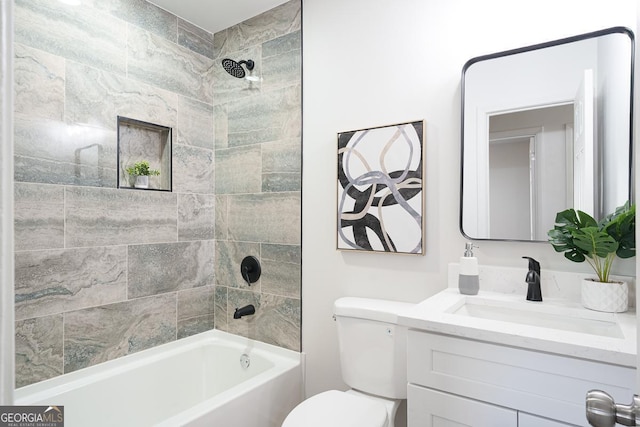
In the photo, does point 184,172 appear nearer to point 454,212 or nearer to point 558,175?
point 454,212

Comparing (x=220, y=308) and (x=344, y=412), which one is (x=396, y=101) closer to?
(x=344, y=412)

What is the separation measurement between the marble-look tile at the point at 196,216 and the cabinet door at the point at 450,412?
5.37 feet

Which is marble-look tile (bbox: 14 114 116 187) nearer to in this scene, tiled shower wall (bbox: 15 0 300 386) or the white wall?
tiled shower wall (bbox: 15 0 300 386)

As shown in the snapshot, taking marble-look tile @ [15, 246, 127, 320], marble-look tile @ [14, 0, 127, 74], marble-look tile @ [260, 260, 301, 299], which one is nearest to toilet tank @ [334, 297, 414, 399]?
marble-look tile @ [260, 260, 301, 299]

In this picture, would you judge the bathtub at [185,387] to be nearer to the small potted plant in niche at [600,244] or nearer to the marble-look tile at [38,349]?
the marble-look tile at [38,349]

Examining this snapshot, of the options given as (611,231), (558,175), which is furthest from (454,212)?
(611,231)

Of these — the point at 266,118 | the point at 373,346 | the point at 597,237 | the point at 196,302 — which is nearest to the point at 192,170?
the point at 266,118

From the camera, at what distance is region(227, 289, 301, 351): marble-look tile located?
6.97ft

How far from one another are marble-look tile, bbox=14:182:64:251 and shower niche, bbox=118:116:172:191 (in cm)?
32

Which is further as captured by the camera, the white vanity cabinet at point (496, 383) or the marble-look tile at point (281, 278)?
the marble-look tile at point (281, 278)

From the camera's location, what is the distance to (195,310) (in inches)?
92.7

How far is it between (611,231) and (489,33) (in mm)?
911

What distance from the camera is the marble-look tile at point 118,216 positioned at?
179 centimetres

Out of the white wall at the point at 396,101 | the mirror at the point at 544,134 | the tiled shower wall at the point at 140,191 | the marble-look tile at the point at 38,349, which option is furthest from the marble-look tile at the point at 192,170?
the mirror at the point at 544,134
